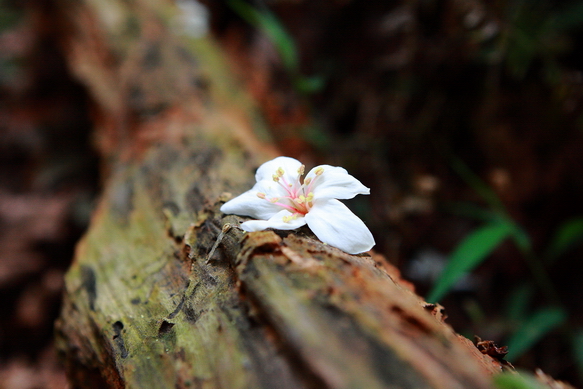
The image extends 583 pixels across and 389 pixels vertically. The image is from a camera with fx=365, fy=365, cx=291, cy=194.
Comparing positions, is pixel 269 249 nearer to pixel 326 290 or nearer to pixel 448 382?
pixel 326 290

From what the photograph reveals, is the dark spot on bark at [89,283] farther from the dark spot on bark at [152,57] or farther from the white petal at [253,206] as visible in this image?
the dark spot on bark at [152,57]

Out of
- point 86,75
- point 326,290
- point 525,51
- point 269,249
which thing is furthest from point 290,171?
point 86,75

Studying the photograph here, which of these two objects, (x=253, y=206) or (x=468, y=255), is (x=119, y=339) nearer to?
(x=253, y=206)

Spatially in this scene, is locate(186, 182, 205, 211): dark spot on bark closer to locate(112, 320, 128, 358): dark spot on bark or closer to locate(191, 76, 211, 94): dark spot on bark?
locate(112, 320, 128, 358): dark spot on bark

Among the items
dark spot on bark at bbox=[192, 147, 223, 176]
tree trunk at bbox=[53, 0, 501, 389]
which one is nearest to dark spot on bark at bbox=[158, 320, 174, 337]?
tree trunk at bbox=[53, 0, 501, 389]

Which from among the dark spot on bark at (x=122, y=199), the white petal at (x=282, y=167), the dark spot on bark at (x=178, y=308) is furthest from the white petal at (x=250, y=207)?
the dark spot on bark at (x=122, y=199)

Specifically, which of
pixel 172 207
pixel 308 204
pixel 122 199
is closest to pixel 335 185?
pixel 308 204

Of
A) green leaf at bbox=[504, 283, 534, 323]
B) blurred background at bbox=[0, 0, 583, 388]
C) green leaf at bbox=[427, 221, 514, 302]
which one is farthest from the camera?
blurred background at bbox=[0, 0, 583, 388]
